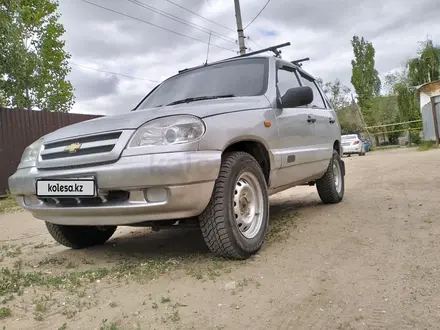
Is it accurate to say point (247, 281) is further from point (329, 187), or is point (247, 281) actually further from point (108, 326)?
point (329, 187)

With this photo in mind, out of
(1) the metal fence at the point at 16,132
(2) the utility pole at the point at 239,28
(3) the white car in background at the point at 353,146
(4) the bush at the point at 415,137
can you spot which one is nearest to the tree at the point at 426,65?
(4) the bush at the point at 415,137

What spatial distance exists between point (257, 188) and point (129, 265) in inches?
44.3

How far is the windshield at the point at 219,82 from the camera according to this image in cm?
377

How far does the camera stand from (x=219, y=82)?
3.93 metres

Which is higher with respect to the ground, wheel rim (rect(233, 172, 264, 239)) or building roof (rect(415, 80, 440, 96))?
building roof (rect(415, 80, 440, 96))

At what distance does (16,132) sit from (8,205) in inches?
85.8

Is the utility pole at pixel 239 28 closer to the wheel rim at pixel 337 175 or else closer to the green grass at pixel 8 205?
the green grass at pixel 8 205

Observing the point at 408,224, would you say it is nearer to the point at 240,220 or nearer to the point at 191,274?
the point at 240,220

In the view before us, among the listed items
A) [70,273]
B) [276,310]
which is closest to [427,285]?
[276,310]

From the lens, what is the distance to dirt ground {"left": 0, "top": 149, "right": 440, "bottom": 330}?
2.06m

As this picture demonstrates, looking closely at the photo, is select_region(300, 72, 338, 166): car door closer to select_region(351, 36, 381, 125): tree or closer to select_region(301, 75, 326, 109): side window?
select_region(301, 75, 326, 109): side window

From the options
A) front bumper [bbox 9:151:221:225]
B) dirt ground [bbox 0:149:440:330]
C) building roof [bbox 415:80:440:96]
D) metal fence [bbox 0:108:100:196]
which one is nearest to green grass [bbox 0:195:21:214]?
metal fence [bbox 0:108:100:196]

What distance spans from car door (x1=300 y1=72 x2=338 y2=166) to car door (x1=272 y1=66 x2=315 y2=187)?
152 mm

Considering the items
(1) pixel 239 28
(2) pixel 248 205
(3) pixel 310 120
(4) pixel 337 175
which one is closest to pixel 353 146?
(1) pixel 239 28
